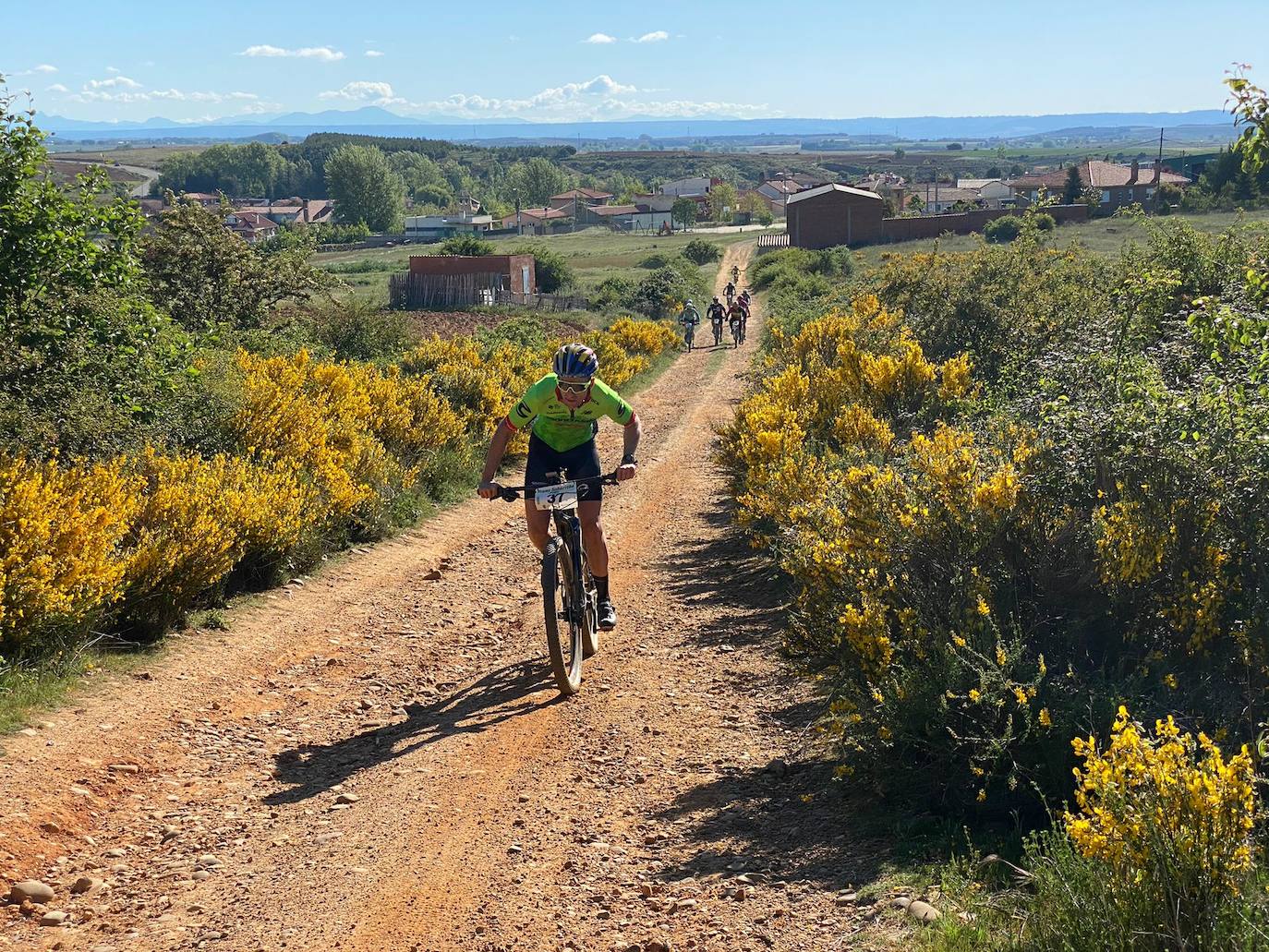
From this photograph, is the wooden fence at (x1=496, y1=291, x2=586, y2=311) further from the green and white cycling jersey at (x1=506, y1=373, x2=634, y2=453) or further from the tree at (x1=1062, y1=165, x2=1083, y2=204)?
the tree at (x1=1062, y1=165, x2=1083, y2=204)

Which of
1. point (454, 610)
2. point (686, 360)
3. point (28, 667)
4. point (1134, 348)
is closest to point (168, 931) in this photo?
point (28, 667)

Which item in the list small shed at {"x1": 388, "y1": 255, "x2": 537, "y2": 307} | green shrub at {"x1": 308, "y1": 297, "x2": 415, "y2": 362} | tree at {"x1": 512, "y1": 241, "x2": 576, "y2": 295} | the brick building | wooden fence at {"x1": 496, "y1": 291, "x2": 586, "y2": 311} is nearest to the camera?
green shrub at {"x1": 308, "y1": 297, "x2": 415, "y2": 362}

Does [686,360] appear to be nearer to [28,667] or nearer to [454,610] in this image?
[454,610]

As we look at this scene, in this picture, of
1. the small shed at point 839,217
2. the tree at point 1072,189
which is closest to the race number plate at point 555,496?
the small shed at point 839,217

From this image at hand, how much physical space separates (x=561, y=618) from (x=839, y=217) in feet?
244

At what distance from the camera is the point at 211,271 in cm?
2114

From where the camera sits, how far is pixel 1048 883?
3742 mm

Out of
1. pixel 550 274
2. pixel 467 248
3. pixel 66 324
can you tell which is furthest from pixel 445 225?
pixel 66 324

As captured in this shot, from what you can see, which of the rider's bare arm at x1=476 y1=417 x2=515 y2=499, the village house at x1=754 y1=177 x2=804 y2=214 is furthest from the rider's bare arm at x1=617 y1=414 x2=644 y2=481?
the village house at x1=754 y1=177 x2=804 y2=214

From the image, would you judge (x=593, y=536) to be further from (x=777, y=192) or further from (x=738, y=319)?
(x=777, y=192)

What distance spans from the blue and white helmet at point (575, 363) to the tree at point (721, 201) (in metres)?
153

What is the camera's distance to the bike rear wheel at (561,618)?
6859 mm

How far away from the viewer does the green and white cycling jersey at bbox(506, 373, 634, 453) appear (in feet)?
23.5

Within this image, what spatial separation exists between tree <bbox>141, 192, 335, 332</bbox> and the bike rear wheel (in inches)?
559
